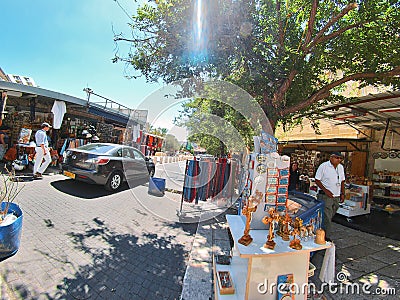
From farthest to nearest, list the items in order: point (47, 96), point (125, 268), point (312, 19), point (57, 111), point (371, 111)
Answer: point (57, 111) → point (47, 96) → point (371, 111) → point (312, 19) → point (125, 268)

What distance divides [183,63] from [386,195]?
819 cm

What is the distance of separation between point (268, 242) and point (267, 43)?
4.04 m

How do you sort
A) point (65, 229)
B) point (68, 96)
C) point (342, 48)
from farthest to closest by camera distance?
point (68, 96), point (342, 48), point (65, 229)

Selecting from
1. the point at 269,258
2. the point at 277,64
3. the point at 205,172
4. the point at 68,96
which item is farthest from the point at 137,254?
the point at 68,96

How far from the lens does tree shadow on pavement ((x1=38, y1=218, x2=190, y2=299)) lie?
2262 millimetres

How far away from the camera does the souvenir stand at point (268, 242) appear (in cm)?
185

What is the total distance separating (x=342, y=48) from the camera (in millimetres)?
4535

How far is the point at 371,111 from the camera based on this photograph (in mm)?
6547

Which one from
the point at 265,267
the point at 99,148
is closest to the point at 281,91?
the point at 265,267

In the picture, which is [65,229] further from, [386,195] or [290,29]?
[386,195]

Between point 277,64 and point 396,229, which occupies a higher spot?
point 277,64

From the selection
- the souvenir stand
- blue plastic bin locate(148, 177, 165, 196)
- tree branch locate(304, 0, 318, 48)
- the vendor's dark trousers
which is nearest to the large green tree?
tree branch locate(304, 0, 318, 48)

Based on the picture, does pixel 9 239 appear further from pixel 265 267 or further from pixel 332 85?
pixel 332 85

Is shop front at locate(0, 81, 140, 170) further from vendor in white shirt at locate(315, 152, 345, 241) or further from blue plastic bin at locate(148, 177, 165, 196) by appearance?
vendor in white shirt at locate(315, 152, 345, 241)
